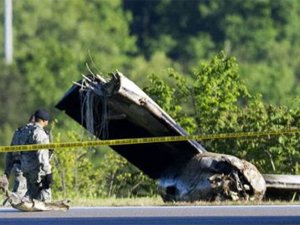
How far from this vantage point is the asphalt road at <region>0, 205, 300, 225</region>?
64.6ft

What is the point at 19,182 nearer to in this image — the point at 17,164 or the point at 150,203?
the point at 17,164

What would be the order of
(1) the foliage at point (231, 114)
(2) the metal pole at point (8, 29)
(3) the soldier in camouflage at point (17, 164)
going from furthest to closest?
(2) the metal pole at point (8, 29), (1) the foliage at point (231, 114), (3) the soldier in camouflage at point (17, 164)

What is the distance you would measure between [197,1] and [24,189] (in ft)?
309

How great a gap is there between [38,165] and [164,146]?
5.27 feet

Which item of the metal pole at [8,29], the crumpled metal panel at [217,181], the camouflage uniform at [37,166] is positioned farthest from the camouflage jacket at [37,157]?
the metal pole at [8,29]

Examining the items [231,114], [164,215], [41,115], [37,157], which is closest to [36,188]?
[37,157]

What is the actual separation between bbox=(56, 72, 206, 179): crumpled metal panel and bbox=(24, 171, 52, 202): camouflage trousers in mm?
897

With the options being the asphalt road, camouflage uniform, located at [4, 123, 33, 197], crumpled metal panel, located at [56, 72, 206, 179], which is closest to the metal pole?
crumpled metal panel, located at [56, 72, 206, 179]

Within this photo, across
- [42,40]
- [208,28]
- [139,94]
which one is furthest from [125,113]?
[208,28]

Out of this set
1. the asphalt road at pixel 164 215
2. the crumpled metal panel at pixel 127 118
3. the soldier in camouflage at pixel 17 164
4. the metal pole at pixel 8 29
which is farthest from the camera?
the metal pole at pixel 8 29

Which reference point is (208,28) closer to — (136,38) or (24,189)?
(136,38)

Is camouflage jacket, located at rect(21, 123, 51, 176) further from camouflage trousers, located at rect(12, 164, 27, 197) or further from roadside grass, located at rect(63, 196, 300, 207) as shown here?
roadside grass, located at rect(63, 196, 300, 207)

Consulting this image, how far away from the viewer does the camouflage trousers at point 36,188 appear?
76.1 feet

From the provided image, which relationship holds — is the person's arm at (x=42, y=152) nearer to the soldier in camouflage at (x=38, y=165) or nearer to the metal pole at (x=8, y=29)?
the soldier in camouflage at (x=38, y=165)
